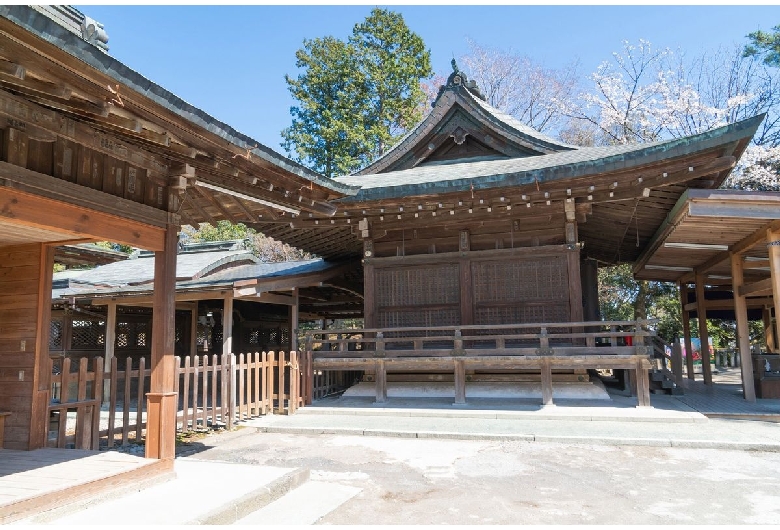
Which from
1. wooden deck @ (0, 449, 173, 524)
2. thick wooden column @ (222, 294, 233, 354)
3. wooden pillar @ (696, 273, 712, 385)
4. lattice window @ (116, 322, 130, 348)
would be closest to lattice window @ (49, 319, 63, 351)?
lattice window @ (116, 322, 130, 348)

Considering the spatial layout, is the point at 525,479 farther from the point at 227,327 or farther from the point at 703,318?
the point at 703,318

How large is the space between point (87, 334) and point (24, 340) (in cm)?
1163

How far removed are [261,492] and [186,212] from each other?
3851 millimetres

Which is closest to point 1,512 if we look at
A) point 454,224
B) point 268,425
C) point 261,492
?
point 261,492

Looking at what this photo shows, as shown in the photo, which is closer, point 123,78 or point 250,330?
point 123,78

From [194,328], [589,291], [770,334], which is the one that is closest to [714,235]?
[589,291]

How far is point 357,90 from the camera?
28875 millimetres

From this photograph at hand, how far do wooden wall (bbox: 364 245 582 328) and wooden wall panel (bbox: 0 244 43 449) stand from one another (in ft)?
24.8

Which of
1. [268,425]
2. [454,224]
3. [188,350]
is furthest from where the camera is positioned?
[188,350]

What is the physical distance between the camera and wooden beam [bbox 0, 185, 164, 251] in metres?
4.19

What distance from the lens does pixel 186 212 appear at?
707 centimetres

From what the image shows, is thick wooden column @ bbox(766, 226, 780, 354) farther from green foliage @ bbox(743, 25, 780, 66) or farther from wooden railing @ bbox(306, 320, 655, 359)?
green foliage @ bbox(743, 25, 780, 66)

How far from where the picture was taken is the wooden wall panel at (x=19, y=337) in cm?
570

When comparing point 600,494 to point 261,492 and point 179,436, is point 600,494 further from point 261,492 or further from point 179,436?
point 179,436
